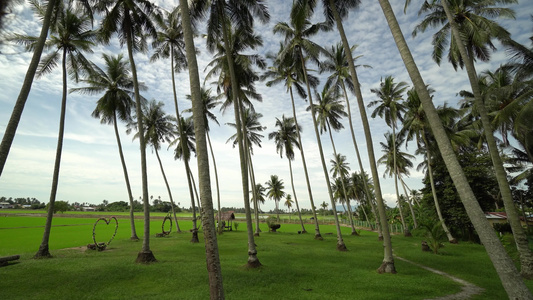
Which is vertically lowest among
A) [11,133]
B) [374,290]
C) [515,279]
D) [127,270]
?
[374,290]

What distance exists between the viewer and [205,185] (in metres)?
5.28

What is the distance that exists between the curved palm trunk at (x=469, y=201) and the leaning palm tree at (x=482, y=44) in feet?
19.1

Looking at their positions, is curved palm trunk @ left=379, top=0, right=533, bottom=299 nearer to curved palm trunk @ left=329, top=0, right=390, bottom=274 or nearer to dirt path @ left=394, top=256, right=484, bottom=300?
dirt path @ left=394, top=256, right=484, bottom=300

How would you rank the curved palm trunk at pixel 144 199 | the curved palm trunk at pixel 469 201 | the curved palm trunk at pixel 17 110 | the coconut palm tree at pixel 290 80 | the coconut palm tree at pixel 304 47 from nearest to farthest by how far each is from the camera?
1. the curved palm trunk at pixel 469 201
2. the curved palm trunk at pixel 17 110
3. the curved palm trunk at pixel 144 199
4. the coconut palm tree at pixel 304 47
5. the coconut palm tree at pixel 290 80

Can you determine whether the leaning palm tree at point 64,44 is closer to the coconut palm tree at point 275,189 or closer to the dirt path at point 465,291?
the dirt path at point 465,291

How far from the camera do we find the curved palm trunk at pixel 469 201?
4.03 meters

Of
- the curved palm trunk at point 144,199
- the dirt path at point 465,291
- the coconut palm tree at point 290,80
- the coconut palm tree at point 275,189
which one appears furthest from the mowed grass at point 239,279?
the coconut palm tree at point 275,189

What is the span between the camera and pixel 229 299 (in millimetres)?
6930

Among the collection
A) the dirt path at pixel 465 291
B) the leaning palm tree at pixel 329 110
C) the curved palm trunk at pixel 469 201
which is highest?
the leaning palm tree at pixel 329 110

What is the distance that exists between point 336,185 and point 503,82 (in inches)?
1227

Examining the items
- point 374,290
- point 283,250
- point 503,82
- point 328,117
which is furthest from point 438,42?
point 283,250

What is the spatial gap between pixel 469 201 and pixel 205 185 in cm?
525

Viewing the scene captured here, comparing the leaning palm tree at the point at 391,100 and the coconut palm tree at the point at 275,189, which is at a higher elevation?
the leaning palm tree at the point at 391,100

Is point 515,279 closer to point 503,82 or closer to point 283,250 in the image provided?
point 283,250
